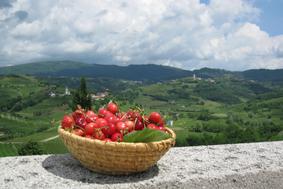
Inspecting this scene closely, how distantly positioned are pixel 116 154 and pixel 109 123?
Answer: 413 millimetres

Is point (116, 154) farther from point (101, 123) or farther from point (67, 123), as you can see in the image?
point (67, 123)

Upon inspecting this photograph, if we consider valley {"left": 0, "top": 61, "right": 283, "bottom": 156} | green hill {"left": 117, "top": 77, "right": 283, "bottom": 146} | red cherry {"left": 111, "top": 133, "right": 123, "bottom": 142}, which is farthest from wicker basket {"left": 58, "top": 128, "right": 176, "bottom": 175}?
valley {"left": 0, "top": 61, "right": 283, "bottom": 156}

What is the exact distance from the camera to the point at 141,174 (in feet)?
12.9

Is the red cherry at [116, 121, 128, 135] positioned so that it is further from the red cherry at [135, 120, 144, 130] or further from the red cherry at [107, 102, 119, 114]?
the red cherry at [107, 102, 119, 114]

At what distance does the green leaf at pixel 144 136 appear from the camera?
370cm

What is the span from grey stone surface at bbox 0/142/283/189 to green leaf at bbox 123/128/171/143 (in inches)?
14.6

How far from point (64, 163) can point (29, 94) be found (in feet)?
570

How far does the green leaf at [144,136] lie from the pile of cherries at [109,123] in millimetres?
86

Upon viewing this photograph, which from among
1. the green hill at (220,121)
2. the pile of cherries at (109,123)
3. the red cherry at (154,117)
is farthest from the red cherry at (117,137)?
the green hill at (220,121)

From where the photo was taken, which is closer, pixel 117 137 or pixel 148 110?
pixel 117 137

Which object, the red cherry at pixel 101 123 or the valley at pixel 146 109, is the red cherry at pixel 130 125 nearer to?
the red cherry at pixel 101 123

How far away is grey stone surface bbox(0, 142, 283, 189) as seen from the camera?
3.63 meters

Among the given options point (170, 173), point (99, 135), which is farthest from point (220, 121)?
point (99, 135)

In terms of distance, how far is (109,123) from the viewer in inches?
155
